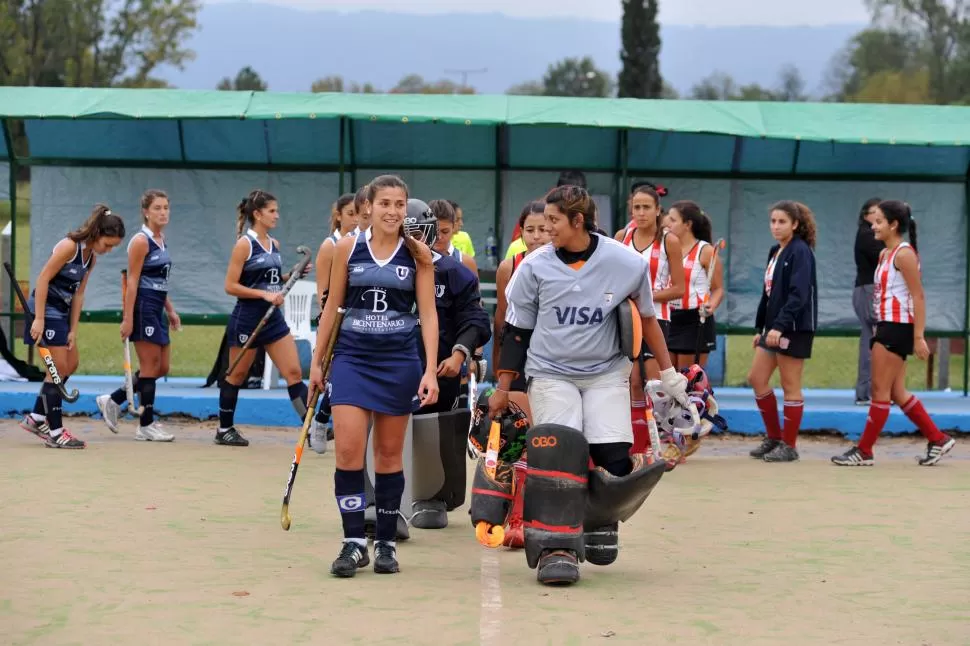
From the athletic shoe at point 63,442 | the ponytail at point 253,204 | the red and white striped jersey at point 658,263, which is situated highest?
the ponytail at point 253,204

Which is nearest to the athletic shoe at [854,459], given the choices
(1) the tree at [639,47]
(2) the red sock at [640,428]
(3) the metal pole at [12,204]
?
(2) the red sock at [640,428]

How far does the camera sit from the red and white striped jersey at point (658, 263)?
393 inches

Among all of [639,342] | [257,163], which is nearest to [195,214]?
[257,163]

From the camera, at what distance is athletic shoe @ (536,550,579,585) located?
6273 mm

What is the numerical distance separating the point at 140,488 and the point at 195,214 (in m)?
6.34

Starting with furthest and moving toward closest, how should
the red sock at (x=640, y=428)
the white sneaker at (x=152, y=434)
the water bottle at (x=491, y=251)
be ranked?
the water bottle at (x=491, y=251), the white sneaker at (x=152, y=434), the red sock at (x=640, y=428)

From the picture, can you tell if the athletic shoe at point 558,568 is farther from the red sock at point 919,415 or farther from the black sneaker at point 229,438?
the black sneaker at point 229,438

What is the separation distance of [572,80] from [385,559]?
115 m

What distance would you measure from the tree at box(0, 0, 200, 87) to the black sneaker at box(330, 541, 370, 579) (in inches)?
1700

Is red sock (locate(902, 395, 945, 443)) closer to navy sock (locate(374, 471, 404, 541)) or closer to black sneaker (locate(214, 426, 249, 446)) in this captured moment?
black sneaker (locate(214, 426, 249, 446))

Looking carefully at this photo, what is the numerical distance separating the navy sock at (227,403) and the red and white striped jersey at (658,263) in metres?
3.33

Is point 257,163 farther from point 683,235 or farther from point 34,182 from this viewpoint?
point 683,235

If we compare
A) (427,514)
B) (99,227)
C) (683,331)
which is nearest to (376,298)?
(427,514)

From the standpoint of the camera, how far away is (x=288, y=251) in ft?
49.1
